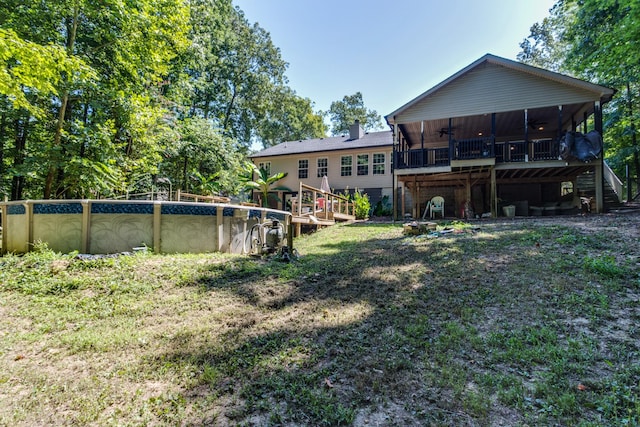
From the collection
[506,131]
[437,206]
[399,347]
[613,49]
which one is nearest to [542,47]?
[506,131]

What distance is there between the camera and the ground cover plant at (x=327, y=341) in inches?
80.7

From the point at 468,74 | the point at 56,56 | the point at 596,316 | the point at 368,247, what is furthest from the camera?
the point at 468,74

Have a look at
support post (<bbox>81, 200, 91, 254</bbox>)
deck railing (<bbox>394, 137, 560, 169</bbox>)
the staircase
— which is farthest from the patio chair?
support post (<bbox>81, 200, 91, 254</bbox>)

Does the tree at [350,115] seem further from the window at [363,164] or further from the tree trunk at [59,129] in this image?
the tree trunk at [59,129]

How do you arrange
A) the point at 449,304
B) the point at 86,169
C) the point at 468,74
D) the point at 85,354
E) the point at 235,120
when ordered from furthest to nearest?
1. the point at 235,120
2. the point at 468,74
3. the point at 86,169
4. the point at 449,304
5. the point at 85,354

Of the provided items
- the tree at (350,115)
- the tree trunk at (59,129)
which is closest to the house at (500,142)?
the tree trunk at (59,129)

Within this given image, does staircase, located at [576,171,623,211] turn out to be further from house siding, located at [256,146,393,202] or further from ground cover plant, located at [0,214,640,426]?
house siding, located at [256,146,393,202]

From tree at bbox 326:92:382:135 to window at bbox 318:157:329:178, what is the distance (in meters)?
20.1

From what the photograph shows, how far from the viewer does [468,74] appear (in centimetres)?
1220

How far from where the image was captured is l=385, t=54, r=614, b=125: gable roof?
1049cm

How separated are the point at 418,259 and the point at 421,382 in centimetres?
358

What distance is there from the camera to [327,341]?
9.56 ft

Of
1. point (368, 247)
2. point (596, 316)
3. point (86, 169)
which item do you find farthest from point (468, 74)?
point (86, 169)

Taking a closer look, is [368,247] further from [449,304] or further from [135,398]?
[135,398]
